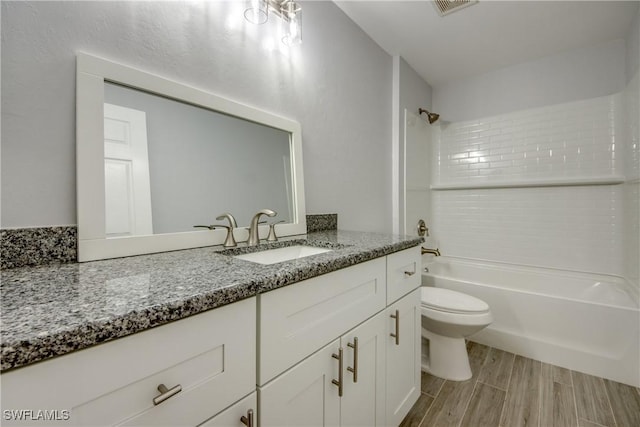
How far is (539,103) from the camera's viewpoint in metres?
2.54

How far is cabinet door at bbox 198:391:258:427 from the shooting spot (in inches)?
22.9

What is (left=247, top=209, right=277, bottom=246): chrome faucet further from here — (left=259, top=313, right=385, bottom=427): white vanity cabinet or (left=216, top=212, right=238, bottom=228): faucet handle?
(left=259, top=313, right=385, bottom=427): white vanity cabinet

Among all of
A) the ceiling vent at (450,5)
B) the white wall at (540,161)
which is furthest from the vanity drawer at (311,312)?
the white wall at (540,161)

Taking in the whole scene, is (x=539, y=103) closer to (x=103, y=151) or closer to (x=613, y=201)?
(x=613, y=201)

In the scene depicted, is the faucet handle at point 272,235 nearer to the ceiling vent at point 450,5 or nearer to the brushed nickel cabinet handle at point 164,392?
the brushed nickel cabinet handle at point 164,392

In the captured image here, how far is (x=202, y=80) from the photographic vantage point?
1145mm

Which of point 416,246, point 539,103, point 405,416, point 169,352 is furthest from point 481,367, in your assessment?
point 539,103

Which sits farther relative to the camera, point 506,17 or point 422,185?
point 422,185

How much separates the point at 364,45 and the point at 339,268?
1887mm

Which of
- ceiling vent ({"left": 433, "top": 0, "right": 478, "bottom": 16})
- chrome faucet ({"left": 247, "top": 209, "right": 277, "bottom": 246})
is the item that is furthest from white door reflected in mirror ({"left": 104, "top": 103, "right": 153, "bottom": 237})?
ceiling vent ({"left": 433, "top": 0, "right": 478, "bottom": 16})

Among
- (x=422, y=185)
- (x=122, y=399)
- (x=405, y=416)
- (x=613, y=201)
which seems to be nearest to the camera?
(x=122, y=399)

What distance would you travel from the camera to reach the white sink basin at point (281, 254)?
3.80ft

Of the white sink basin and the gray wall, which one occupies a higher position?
the gray wall

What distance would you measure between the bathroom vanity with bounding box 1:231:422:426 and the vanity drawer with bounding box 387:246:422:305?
0.09 meters
